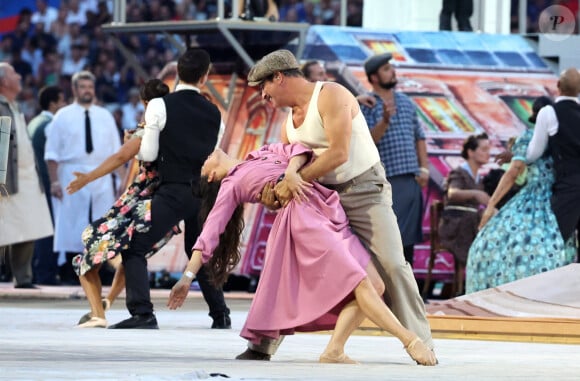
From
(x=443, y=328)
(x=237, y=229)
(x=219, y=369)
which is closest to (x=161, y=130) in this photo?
(x=443, y=328)

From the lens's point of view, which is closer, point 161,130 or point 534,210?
point 161,130

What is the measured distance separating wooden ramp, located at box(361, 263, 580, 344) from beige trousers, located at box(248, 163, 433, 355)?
2667 millimetres

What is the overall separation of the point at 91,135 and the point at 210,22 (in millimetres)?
1923

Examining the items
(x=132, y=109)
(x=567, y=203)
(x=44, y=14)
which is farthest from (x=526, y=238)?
(x=44, y=14)

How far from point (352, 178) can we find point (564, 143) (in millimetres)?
5473

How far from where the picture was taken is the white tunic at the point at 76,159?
1923cm

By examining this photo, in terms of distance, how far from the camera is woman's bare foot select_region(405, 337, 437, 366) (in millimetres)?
8953

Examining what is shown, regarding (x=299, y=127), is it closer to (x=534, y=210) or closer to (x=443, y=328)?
(x=443, y=328)

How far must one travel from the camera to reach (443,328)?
1220 cm

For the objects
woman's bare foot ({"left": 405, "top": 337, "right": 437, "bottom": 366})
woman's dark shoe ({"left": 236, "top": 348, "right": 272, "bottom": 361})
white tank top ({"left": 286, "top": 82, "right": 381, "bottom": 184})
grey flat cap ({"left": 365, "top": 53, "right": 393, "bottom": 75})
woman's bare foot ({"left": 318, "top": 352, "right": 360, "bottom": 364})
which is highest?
white tank top ({"left": 286, "top": 82, "right": 381, "bottom": 184})

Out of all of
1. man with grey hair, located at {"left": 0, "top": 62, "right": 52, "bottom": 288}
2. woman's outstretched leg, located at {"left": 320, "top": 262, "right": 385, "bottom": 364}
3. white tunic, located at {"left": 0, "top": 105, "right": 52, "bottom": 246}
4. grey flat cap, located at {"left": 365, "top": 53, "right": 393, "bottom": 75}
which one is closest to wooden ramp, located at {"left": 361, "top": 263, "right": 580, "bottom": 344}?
woman's outstretched leg, located at {"left": 320, "top": 262, "right": 385, "bottom": 364}

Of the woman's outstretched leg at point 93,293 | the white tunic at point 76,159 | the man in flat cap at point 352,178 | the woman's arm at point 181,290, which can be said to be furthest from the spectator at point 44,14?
the woman's arm at point 181,290

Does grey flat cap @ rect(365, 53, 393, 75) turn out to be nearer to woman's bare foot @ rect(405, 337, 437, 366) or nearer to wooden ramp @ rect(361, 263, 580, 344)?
wooden ramp @ rect(361, 263, 580, 344)

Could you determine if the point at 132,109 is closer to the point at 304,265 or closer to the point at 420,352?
the point at 304,265
